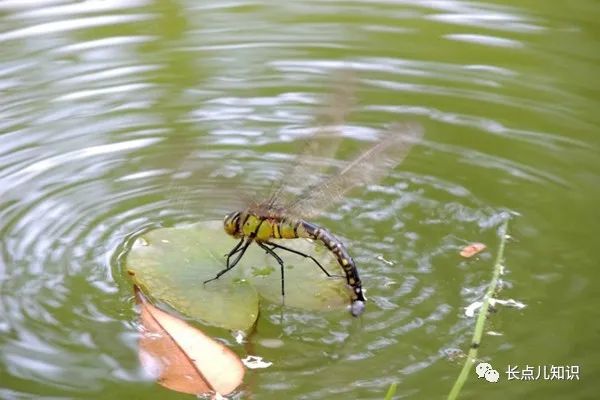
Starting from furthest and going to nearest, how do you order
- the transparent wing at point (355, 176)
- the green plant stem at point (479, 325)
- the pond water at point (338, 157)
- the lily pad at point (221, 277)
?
the transparent wing at point (355, 176)
the lily pad at point (221, 277)
the pond water at point (338, 157)
the green plant stem at point (479, 325)

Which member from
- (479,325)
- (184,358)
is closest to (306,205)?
(184,358)

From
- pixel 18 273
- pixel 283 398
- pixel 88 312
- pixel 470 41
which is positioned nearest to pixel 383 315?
pixel 283 398

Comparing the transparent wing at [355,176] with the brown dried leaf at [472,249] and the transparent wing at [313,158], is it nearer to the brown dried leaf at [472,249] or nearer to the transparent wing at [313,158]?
the transparent wing at [313,158]

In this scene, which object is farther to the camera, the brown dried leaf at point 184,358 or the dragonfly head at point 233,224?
the dragonfly head at point 233,224

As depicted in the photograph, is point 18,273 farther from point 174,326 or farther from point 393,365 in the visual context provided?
point 393,365

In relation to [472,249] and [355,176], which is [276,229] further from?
[472,249]

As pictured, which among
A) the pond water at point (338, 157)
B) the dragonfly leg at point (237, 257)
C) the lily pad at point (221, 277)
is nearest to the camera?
the pond water at point (338, 157)

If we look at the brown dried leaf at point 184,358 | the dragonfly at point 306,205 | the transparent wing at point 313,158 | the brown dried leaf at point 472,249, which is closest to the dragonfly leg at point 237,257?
the dragonfly at point 306,205
